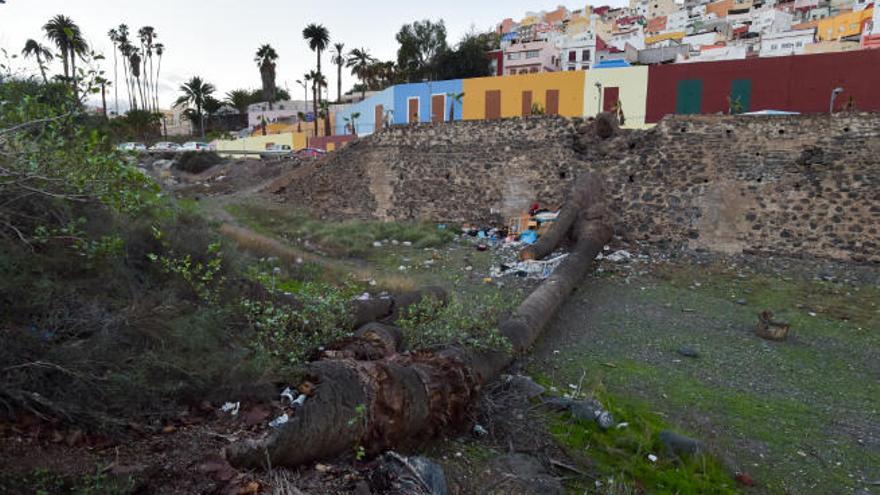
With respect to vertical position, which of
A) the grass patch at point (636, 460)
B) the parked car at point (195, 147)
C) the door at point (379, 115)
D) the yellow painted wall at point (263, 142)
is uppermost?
the door at point (379, 115)

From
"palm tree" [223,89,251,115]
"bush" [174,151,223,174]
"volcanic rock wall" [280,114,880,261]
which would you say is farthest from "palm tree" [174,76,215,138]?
"volcanic rock wall" [280,114,880,261]

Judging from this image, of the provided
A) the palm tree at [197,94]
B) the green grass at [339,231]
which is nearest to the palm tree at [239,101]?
the palm tree at [197,94]

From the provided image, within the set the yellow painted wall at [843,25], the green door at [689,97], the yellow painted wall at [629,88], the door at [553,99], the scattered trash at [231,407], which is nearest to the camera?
Answer: the scattered trash at [231,407]

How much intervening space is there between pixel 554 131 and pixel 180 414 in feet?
41.9

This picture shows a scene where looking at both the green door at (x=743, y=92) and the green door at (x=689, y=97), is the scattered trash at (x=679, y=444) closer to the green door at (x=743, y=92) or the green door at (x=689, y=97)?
the green door at (x=743, y=92)

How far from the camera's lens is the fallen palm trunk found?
10.4 feet

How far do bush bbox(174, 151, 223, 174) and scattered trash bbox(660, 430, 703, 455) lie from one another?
29.3 meters

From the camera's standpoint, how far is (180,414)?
325 cm

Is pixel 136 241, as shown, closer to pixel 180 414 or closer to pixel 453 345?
pixel 180 414

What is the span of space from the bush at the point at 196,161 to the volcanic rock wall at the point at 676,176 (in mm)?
15804

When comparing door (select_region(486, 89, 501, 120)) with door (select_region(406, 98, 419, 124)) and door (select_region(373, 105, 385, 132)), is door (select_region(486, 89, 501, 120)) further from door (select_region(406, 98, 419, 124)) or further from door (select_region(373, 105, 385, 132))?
door (select_region(373, 105, 385, 132))

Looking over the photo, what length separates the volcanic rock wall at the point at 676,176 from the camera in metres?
11.0

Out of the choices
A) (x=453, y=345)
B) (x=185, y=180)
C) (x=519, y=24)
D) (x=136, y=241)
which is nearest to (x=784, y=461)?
(x=453, y=345)

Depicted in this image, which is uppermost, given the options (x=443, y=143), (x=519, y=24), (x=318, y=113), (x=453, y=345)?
(x=519, y=24)
